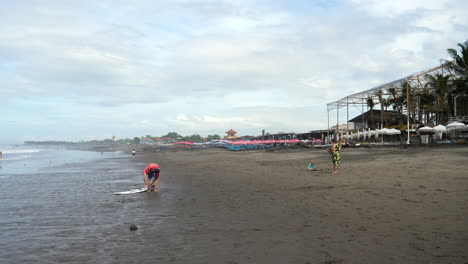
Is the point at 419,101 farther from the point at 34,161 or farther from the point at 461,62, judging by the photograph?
the point at 34,161

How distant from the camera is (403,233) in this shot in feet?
17.1

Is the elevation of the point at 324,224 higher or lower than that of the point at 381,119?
lower

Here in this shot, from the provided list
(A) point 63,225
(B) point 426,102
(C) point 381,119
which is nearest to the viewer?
(A) point 63,225

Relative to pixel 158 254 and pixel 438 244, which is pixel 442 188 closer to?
pixel 438 244

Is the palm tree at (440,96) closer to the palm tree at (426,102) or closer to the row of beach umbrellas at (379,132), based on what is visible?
the palm tree at (426,102)

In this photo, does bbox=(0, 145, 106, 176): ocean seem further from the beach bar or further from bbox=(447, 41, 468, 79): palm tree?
bbox=(447, 41, 468, 79): palm tree

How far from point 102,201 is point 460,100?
4545 centimetres

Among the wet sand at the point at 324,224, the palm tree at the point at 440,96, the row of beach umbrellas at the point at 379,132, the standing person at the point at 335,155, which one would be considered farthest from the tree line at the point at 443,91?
the wet sand at the point at 324,224

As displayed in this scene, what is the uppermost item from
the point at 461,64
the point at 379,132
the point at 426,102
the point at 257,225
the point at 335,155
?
the point at 461,64

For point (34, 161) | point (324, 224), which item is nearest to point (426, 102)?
point (324, 224)

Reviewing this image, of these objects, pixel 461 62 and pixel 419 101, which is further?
pixel 419 101

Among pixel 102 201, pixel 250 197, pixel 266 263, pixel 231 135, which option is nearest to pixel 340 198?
pixel 250 197

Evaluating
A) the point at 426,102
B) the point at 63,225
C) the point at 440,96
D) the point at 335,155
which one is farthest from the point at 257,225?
the point at 426,102

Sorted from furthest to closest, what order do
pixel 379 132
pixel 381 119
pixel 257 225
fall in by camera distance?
pixel 381 119
pixel 379 132
pixel 257 225
